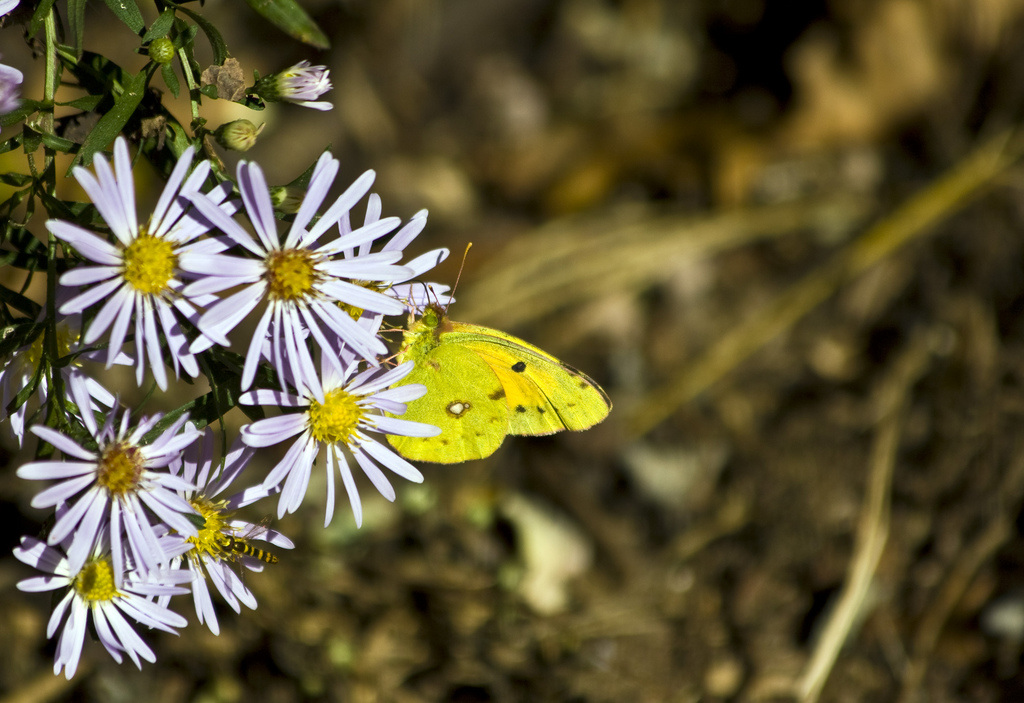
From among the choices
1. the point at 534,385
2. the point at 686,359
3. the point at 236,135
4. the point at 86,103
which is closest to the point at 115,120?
the point at 86,103

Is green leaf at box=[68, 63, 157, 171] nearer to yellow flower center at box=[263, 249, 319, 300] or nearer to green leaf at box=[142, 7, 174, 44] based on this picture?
green leaf at box=[142, 7, 174, 44]

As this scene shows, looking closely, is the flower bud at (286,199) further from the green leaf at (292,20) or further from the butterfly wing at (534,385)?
the butterfly wing at (534,385)

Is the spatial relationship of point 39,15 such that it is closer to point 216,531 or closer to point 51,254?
point 51,254

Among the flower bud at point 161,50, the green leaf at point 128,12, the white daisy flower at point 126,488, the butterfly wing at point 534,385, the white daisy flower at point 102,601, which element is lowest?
the white daisy flower at point 102,601

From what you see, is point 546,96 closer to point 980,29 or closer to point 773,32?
point 773,32

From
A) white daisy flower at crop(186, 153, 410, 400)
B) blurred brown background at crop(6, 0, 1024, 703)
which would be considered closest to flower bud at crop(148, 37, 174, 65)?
white daisy flower at crop(186, 153, 410, 400)

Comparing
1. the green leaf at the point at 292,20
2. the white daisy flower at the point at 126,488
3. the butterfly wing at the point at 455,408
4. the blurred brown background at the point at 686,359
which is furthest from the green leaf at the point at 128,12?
the blurred brown background at the point at 686,359

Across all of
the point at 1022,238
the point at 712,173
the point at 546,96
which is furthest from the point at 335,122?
the point at 1022,238
